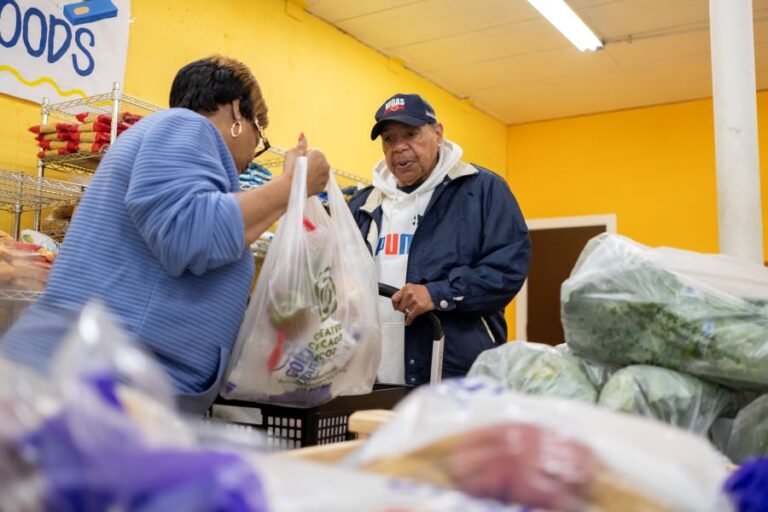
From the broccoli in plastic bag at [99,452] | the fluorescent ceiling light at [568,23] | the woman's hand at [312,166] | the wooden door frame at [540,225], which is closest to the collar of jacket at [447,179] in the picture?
the woman's hand at [312,166]

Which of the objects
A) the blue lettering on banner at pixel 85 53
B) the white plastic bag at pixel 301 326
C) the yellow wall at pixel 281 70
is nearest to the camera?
the white plastic bag at pixel 301 326

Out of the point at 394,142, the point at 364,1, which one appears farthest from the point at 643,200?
the point at 394,142

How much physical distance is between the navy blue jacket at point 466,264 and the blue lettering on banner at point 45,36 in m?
1.78

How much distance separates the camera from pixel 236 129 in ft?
5.16

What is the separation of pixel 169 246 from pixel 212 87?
466 millimetres

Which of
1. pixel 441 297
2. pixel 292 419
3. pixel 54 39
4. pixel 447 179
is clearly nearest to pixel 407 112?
pixel 447 179

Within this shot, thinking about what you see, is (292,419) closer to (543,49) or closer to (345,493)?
(345,493)

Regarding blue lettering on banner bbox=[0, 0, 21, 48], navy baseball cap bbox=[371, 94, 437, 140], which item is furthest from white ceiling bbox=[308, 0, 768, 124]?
navy baseball cap bbox=[371, 94, 437, 140]

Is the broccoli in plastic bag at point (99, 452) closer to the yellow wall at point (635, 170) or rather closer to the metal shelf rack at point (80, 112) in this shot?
the metal shelf rack at point (80, 112)

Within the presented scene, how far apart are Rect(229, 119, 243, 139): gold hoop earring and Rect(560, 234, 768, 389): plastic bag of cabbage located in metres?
0.80

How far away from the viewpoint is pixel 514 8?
4.38m

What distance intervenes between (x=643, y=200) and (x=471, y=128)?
159 centimetres

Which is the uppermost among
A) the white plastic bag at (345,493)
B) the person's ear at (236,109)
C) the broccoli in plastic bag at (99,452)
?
the person's ear at (236,109)

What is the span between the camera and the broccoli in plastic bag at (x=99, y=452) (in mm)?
395
